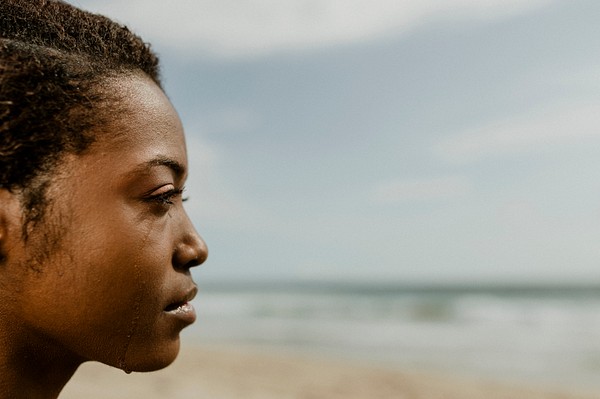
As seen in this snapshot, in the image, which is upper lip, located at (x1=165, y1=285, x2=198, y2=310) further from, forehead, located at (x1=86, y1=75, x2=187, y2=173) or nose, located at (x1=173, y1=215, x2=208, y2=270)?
forehead, located at (x1=86, y1=75, x2=187, y2=173)

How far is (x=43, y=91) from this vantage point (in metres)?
1.55

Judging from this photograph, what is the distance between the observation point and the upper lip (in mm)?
1678

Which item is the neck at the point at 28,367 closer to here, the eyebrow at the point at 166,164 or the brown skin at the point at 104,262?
the brown skin at the point at 104,262

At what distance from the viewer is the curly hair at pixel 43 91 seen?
152 cm

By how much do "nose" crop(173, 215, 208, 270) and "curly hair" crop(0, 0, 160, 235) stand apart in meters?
0.35

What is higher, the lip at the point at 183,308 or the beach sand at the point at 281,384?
the beach sand at the point at 281,384

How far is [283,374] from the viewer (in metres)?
9.54

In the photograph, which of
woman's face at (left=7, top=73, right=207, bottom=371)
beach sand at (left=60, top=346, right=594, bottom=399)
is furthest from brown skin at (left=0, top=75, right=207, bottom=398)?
beach sand at (left=60, top=346, right=594, bottom=399)

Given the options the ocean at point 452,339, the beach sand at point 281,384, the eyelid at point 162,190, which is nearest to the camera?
the eyelid at point 162,190

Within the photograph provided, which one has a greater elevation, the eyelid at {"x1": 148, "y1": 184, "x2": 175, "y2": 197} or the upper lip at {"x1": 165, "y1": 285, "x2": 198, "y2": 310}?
the eyelid at {"x1": 148, "y1": 184, "x2": 175, "y2": 197}

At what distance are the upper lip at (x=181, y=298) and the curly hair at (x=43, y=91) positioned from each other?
1.31 ft

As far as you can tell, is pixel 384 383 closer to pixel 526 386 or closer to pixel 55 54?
pixel 526 386

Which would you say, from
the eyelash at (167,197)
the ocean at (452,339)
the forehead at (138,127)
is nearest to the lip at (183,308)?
the eyelash at (167,197)

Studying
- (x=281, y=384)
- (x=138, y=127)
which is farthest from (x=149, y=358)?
(x=281, y=384)
